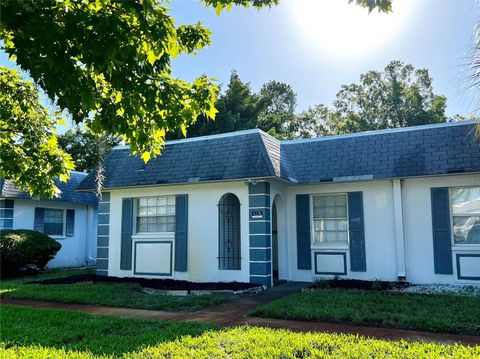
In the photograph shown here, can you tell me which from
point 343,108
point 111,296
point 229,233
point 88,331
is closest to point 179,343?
point 88,331

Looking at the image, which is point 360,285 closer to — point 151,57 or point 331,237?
point 331,237

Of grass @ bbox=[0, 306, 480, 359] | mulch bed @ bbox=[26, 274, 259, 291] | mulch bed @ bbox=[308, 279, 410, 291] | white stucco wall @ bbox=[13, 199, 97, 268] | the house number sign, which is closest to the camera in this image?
grass @ bbox=[0, 306, 480, 359]

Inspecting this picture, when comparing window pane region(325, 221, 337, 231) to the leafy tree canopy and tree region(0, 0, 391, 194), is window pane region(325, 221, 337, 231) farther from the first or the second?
the leafy tree canopy

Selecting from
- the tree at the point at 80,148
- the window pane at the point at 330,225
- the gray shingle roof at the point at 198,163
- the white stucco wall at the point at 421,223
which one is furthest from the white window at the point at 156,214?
the tree at the point at 80,148

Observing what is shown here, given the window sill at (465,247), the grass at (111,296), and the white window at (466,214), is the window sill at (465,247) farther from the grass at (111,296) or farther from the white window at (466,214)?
the grass at (111,296)

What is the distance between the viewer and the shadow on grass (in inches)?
231

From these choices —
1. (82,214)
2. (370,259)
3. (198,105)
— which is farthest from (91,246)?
(198,105)

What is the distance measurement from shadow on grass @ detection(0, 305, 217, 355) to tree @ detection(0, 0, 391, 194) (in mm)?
2678

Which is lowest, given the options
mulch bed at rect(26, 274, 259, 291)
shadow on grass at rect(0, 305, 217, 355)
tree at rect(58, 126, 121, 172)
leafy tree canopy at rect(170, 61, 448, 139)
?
shadow on grass at rect(0, 305, 217, 355)

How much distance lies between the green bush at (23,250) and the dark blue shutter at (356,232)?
35.4 ft

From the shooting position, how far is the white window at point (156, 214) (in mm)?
13164

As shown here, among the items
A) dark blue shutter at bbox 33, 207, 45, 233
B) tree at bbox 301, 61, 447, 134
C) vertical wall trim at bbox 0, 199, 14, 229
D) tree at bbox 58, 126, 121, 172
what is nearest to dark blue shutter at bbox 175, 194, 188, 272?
vertical wall trim at bbox 0, 199, 14, 229

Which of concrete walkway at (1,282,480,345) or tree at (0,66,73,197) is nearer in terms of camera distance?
concrete walkway at (1,282,480,345)

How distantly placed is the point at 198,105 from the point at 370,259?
27.3ft
